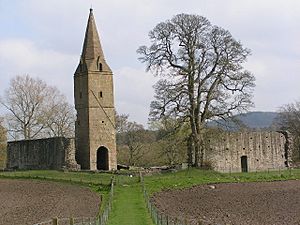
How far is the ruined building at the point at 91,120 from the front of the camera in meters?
58.8

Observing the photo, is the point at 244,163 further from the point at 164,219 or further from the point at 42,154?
the point at 164,219

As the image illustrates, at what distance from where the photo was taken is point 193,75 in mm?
53500

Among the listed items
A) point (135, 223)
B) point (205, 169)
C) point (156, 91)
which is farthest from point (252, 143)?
point (135, 223)

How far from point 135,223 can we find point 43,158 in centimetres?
3918

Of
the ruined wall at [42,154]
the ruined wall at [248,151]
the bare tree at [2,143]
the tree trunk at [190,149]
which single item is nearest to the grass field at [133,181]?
the tree trunk at [190,149]

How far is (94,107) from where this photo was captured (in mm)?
59750

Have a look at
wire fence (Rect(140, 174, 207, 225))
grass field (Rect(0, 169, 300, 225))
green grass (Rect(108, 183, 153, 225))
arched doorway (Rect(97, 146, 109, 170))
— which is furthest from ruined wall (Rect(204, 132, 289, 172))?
wire fence (Rect(140, 174, 207, 225))

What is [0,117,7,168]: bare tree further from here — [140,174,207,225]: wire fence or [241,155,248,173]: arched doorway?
[140,174,207,225]: wire fence

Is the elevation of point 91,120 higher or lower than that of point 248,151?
higher

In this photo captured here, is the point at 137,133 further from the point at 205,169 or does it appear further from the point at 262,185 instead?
the point at 262,185

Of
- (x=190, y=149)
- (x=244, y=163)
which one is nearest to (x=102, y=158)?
(x=190, y=149)

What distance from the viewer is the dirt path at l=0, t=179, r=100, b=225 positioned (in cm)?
2805

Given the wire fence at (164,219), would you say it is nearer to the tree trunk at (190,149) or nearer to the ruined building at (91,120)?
the tree trunk at (190,149)

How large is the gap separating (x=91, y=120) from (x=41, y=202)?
25.0 metres
